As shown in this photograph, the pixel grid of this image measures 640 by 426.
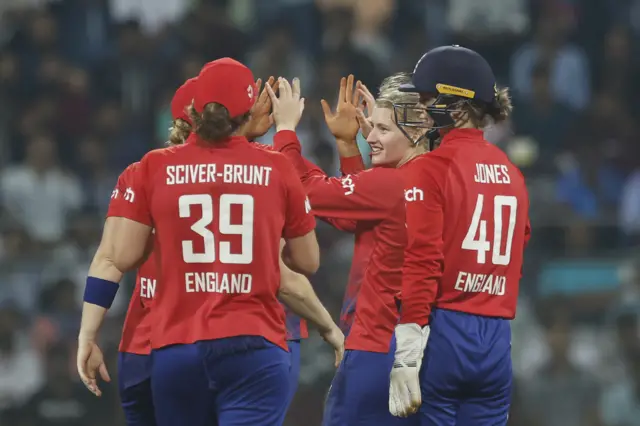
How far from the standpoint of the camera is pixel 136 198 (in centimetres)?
437

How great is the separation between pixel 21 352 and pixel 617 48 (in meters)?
5.76

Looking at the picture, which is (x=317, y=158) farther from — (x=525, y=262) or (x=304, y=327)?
(x=304, y=327)

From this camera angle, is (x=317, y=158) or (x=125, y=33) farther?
(x=125, y=33)

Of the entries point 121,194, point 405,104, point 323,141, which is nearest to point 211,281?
point 121,194

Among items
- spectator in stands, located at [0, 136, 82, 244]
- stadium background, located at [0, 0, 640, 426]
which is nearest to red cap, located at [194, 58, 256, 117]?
stadium background, located at [0, 0, 640, 426]

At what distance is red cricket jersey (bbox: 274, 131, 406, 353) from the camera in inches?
188

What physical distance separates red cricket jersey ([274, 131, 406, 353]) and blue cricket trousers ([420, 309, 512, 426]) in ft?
0.94

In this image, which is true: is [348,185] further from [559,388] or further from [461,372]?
[559,388]

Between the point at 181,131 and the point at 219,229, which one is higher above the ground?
the point at 181,131

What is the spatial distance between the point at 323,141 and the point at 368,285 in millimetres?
5103

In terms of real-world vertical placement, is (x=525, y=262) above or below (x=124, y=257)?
below

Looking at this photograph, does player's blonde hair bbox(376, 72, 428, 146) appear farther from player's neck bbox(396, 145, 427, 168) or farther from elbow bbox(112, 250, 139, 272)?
elbow bbox(112, 250, 139, 272)

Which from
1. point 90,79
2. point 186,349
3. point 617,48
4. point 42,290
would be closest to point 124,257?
point 186,349

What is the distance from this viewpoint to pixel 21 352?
8.84 metres
